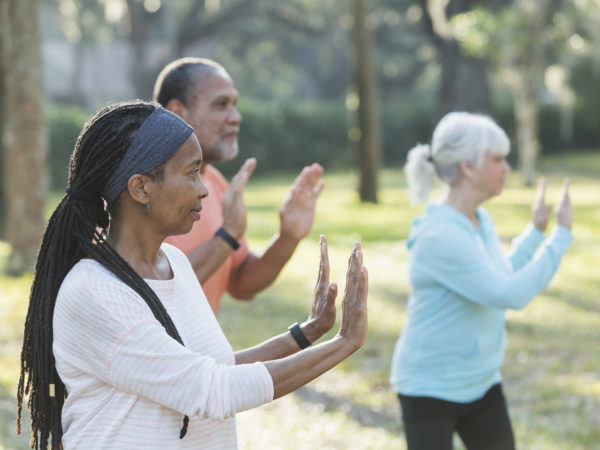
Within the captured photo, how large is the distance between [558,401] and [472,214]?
2.92 metres

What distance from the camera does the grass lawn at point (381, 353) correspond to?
19.2 ft

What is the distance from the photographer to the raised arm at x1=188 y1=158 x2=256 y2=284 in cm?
347

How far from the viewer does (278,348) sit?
8.82 feet

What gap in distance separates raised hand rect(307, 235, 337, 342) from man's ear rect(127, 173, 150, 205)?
1.97ft

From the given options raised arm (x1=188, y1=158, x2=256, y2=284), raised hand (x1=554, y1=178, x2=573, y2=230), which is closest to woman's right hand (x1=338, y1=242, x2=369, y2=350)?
raised arm (x1=188, y1=158, x2=256, y2=284)

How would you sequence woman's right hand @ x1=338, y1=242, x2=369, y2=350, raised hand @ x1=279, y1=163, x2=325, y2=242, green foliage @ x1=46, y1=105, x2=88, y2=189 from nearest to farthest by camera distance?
woman's right hand @ x1=338, y1=242, x2=369, y2=350
raised hand @ x1=279, y1=163, x2=325, y2=242
green foliage @ x1=46, y1=105, x2=88, y2=189

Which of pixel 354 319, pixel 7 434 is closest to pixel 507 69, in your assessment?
pixel 7 434

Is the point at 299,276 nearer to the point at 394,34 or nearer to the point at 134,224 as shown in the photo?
the point at 134,224

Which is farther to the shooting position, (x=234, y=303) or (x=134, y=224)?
(x=234, y=303)

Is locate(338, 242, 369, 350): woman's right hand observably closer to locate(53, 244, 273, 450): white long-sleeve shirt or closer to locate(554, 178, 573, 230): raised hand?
locate(53, 244, 273, 450): white long-sleeve shirt

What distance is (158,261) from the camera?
241 cm

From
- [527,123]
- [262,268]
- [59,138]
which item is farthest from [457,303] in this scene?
[59,138]

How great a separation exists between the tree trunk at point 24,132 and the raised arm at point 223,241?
27.2 feet

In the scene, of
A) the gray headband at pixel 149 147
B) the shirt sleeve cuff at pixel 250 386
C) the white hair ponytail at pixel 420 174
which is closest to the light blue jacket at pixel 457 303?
the white hair ponytail at pixel 420 174
